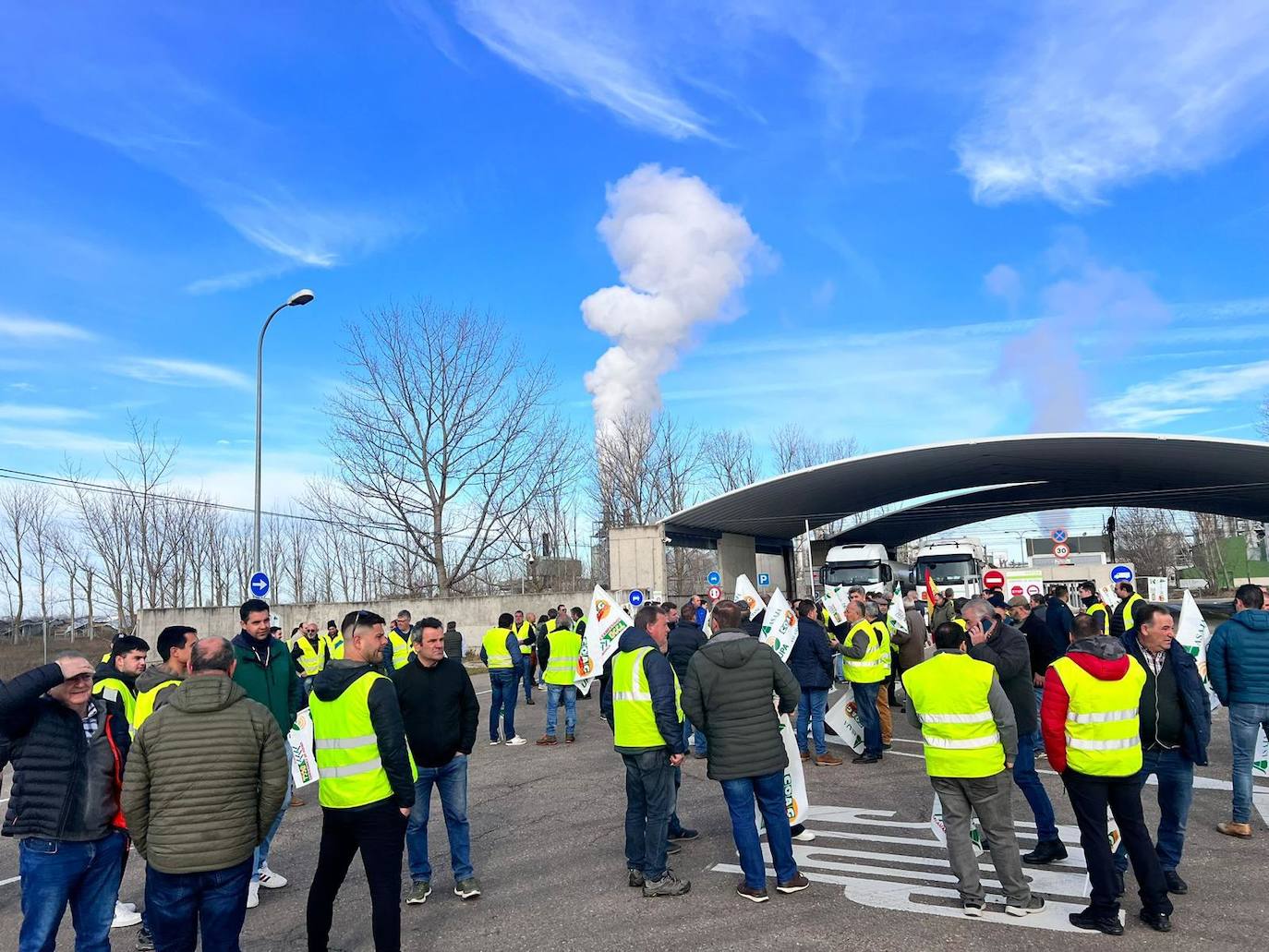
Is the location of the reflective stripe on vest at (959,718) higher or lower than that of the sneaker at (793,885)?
higher

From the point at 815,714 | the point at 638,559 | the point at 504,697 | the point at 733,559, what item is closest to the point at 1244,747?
the point at 815,714

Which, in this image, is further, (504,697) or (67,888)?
(504,697)

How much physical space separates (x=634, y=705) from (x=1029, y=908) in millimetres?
2755

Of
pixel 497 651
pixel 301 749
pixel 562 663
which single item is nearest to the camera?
pixel 301 749

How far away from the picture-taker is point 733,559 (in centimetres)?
4319

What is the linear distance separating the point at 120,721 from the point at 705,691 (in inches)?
136

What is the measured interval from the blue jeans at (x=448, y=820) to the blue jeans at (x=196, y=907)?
1943 millimetres

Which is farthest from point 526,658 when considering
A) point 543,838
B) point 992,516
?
point 992,516

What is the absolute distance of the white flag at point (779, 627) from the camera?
9109 millimetres

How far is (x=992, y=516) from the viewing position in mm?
57281

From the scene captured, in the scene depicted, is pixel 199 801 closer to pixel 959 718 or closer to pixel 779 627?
pixel 959 718

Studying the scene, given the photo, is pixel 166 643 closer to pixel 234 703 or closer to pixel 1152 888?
pixel 234 703

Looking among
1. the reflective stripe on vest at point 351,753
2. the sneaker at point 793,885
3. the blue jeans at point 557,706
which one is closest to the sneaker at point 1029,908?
the sneaker at point 793,885

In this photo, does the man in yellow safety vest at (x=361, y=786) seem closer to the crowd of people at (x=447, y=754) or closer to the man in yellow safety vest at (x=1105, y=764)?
the crowd of people at (x=447, y=754)
